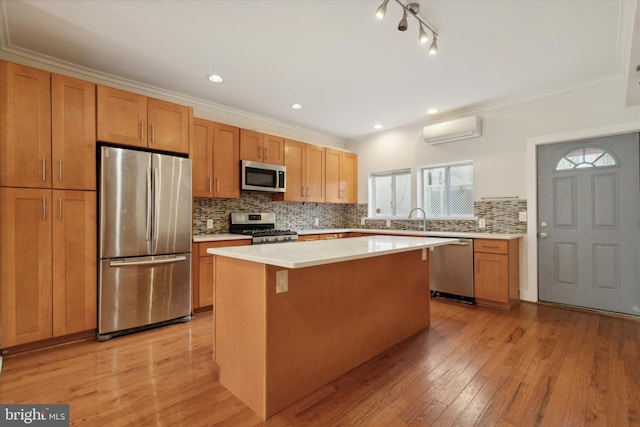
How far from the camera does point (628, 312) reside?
3195 millimetres

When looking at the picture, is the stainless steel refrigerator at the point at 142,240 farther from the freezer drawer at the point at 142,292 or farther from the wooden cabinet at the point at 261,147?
the wooden cabinet at the point at 261,147

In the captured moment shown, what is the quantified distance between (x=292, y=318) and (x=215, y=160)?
2595 millimetres

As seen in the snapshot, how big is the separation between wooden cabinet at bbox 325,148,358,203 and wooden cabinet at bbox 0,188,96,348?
3.42 metres

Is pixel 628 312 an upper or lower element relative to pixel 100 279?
lower

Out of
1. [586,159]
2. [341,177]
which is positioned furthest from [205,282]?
[586,159]

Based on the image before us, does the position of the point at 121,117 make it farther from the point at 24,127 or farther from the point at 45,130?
the point at 24,127

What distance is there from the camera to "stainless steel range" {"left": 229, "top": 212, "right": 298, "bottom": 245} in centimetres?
386

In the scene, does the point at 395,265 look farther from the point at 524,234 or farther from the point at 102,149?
the point at 102,149

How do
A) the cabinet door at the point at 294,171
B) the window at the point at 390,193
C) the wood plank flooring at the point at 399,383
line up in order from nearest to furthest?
the wood plank flooring at the point at 399,383 → the cabinet door at the point at 294,171 → the window at the point at 390,193

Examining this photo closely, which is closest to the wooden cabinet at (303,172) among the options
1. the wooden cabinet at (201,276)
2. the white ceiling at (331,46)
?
the white ceiling at (331,46)

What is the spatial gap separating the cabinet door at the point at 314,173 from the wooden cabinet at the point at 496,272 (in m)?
2.45

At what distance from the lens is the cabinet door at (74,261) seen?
252 centimetres

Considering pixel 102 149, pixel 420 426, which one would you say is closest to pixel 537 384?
pixel 420 426

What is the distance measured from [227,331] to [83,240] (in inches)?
67.0
